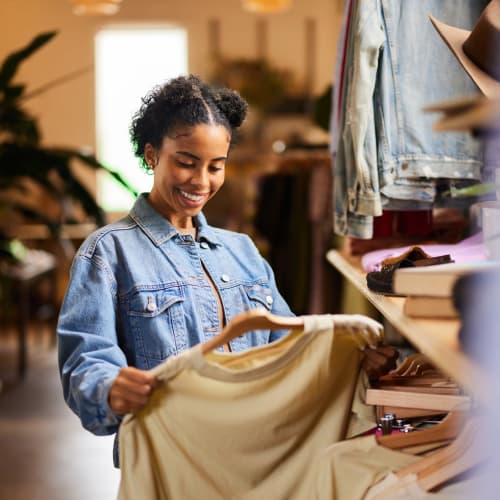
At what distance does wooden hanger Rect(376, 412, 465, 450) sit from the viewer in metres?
1.50

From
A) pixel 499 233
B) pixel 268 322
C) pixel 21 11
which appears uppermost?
pixel 21 11

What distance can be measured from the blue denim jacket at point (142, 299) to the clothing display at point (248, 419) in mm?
99

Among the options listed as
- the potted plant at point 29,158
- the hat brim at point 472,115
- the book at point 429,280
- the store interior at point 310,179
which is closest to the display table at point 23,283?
the store interior at point 310,179

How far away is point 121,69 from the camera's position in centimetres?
952

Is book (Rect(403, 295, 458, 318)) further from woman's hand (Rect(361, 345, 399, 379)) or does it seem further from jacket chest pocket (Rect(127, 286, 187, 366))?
jacket chest pocket (Rect(127, 286, 187, 366))

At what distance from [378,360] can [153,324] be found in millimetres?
446

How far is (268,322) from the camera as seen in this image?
4.65 ft

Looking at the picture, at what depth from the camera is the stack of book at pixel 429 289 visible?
1310 millimetres

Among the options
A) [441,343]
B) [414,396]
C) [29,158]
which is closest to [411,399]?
[414,396]

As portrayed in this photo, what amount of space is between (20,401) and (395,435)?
414 cm

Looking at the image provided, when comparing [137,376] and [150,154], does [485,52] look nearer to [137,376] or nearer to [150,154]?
[150,154]

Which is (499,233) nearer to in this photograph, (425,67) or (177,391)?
(177,391)

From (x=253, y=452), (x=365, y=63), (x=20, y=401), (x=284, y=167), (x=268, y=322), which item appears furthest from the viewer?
(x=284, y=167)

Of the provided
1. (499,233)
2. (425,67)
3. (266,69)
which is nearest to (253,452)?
(499,233)
